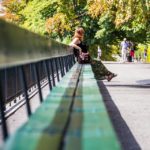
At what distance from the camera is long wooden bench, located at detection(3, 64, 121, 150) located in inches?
120

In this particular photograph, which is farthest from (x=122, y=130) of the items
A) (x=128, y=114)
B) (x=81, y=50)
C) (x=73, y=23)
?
(x=73, y=23)

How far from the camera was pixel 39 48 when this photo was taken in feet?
19.3

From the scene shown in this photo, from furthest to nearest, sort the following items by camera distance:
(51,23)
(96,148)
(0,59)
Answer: (51,23)
(0,59)
(96,148)

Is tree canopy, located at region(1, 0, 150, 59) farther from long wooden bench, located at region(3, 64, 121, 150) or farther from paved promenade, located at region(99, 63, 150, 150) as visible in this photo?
long wooden bench, located at region(3, 64, 121, 150)

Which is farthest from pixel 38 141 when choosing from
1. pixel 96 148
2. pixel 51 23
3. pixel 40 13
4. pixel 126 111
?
pixel 40 13

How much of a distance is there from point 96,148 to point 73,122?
39.2 inches

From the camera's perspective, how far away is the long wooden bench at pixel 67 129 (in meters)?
3.05

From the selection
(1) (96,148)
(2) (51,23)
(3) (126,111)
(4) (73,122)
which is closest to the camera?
(1) (96,148)

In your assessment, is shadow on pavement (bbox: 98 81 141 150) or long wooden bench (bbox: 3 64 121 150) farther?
shadow on pavement (bbox: 98 81 141 150)

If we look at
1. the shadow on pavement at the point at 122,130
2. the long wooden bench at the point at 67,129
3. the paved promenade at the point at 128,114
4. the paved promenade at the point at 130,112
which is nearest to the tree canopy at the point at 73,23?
the paved promenade at the point at 130,112

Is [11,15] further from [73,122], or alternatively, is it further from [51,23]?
[73,122]

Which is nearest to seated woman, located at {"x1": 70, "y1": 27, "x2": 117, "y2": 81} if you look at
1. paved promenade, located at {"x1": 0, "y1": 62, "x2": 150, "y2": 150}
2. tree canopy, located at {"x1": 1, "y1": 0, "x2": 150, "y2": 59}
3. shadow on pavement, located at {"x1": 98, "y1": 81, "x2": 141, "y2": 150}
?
paved promenade, located at {"x1": 0, "y1": 62, "x2": 150, "y2": 150}

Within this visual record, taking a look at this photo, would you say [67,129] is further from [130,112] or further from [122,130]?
[130,112]

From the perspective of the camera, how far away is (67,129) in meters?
3.61
